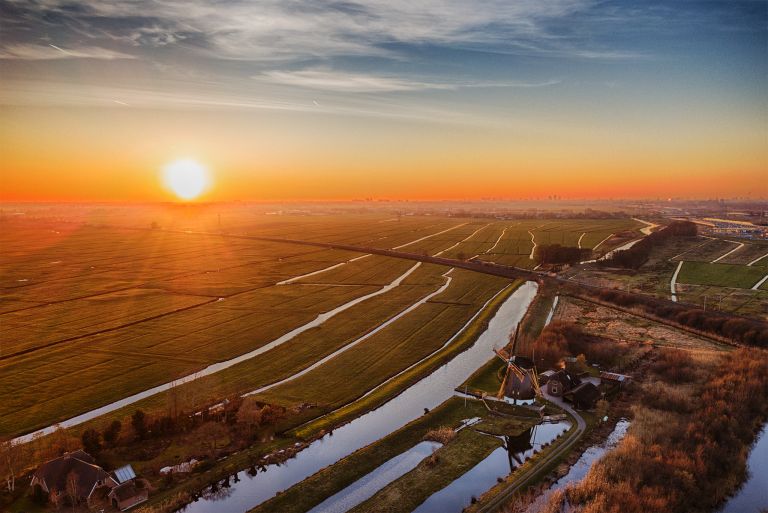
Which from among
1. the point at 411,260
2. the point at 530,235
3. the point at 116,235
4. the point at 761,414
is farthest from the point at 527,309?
the point at 116,235

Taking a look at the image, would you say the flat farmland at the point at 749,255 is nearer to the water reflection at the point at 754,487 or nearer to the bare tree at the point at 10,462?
the water reflection at the point at 754,487

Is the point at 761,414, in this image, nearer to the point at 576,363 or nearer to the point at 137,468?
the point at 576,363

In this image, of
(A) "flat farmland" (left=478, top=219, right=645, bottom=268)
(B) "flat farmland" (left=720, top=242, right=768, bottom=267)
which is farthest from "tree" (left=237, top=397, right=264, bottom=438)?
(B) "flat farmland" (left=720, top=242, right=768, bottom=267)

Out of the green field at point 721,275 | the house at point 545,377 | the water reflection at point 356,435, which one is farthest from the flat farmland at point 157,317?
the green field at point 721,275

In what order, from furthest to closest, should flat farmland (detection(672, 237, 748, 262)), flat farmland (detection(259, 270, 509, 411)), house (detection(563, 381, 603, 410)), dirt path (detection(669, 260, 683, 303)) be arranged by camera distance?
flat farmland (detection(672, 237, 748, 262)) < dirt path (detection(669, 260, 683, 303)) < flat farmland (detection(259, 270, 509, 411)) < house (detection(563, 381, 603, 410))

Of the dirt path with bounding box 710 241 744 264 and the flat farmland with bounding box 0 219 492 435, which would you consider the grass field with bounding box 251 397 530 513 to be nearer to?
the flat farmland with bounding box 0 219 492 435

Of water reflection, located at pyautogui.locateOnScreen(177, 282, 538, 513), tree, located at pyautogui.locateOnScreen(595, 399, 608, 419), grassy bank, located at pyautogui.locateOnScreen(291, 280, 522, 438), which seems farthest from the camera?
tree, located at pyautogui.locateOnScreen(595, 399, 608, 419)
